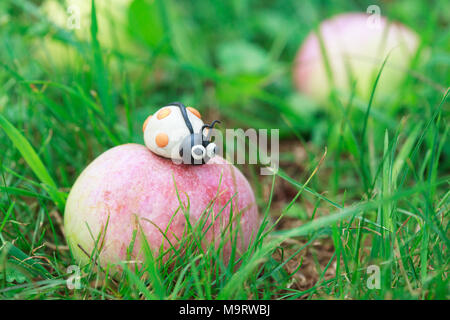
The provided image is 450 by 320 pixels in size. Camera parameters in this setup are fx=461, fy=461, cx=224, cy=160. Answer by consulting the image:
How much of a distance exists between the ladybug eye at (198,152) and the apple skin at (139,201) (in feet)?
0.25

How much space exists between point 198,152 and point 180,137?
0.23 feet

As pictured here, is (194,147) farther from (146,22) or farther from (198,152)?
(146,22)

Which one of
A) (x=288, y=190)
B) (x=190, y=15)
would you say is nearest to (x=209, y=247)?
(x=288, y=190)

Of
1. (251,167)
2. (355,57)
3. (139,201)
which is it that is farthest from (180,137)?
(355,57)

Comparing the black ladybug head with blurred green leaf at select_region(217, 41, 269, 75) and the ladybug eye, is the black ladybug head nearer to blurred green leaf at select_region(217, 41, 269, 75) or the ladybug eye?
the ladybug eye

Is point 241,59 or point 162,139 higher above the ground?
point 241,59

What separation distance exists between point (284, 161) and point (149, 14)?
1.11 meters

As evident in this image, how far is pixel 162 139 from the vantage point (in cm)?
136

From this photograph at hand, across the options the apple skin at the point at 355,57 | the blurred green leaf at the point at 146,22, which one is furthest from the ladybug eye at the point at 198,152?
the blurred green leaf at the point at 146,22

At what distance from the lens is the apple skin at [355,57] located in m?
2.41

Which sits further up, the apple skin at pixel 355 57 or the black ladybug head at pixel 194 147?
the apple skin at pixel 355 57

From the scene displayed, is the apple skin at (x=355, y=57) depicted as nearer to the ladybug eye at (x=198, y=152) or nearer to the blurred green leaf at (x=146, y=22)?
the blurred green leaf at (x=146, y=22)

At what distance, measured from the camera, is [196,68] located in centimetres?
223
